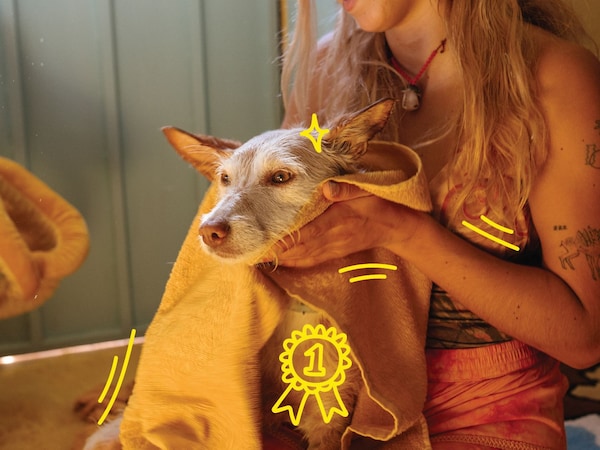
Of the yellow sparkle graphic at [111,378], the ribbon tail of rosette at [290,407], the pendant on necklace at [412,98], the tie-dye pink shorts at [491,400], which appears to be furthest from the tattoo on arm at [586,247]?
the yellow sparkle graphic at [111,378]

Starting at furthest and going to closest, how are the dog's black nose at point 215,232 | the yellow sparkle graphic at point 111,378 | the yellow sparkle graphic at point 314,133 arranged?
the yellow sparkle graphic at point 111,378, the yellow sparkle graphic at point 314,133, the dog's black nose at point 215,232

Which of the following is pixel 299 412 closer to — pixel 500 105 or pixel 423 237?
pixel 423 237

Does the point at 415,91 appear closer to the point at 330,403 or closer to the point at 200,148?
the point at 200,148

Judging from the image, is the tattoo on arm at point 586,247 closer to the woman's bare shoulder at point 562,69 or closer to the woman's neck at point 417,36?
the woman's bare shoulder at point 562,69

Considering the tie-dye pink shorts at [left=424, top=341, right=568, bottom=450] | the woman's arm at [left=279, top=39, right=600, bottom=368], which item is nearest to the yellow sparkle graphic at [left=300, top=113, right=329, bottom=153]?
the woman's arm at [left=279, top=39, right=600, bottom=368]

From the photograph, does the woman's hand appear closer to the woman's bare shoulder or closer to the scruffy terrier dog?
the scruffy terrier dog

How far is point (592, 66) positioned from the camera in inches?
30.0

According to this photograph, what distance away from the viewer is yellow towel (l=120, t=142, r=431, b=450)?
2.22 ft

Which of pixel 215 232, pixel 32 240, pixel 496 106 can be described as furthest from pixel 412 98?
pixel 32 240

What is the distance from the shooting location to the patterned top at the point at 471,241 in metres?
0.74

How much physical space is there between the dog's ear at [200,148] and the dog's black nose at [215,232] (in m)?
0.16

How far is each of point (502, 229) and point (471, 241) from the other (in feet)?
0.15

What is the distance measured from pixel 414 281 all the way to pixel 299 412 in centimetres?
24

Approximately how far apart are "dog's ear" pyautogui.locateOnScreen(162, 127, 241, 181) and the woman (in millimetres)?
169
